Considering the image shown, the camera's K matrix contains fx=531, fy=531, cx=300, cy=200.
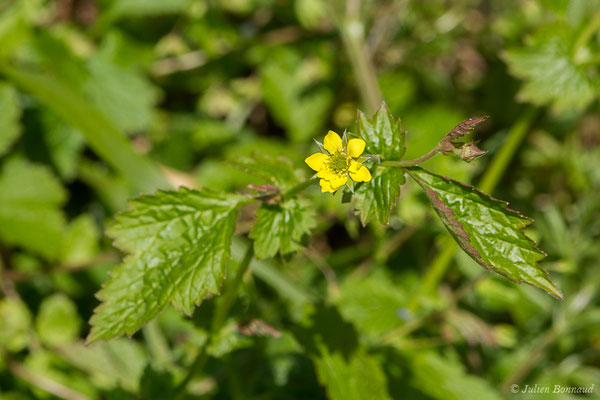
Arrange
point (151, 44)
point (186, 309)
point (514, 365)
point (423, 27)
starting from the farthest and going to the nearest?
point (423, 27) < point (151, 44) < point (514, 365) < point (186, 309)

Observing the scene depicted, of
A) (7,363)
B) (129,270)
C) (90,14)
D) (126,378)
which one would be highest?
(90,14)

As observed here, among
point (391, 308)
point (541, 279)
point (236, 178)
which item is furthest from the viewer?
point (236, 178)

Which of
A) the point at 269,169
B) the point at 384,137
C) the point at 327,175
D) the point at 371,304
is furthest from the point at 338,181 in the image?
the point at 371,304

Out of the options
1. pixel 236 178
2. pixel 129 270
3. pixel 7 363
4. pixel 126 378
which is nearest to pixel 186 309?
pixel 129 270

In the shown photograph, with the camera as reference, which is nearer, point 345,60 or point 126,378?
point 126,378

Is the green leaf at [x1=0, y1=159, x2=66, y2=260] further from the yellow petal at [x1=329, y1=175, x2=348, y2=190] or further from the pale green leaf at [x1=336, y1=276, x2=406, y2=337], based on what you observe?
the yellow petal at [x1=329, y1=175, x2=348, y2=190]

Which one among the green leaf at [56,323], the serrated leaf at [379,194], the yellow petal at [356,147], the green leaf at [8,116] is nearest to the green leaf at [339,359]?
the serrated leaf at [379,194]

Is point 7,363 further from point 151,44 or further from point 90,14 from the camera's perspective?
point 90,14
